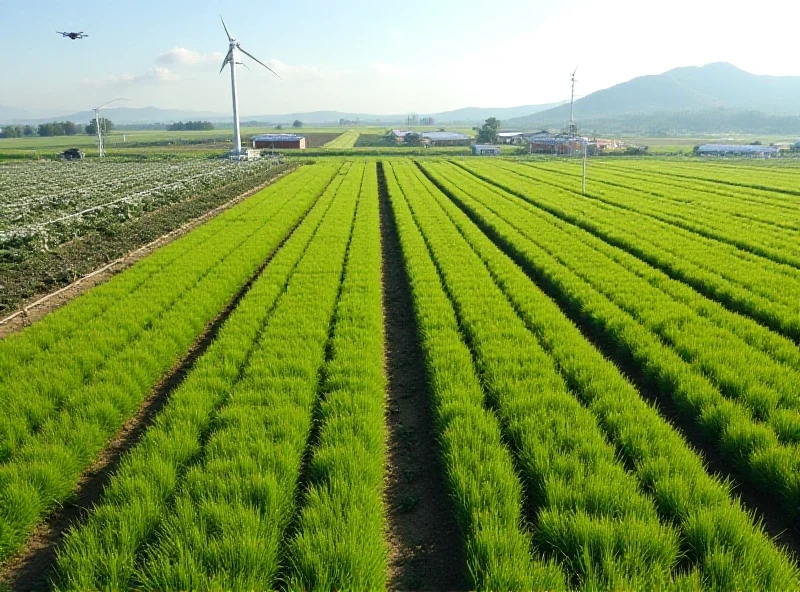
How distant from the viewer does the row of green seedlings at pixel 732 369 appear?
14.8 feet

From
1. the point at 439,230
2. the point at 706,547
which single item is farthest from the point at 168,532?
the point at 439,230

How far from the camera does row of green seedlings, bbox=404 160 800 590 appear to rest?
3338 mm

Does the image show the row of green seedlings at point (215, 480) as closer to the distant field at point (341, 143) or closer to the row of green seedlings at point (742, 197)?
the row of green seedlings at point (742, 197)

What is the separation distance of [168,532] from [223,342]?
4.17 meters

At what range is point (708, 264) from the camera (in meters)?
11.5

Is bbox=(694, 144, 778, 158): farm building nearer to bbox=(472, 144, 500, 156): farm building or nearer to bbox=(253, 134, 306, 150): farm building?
bbox=(472, 144, 500, 156): farm building

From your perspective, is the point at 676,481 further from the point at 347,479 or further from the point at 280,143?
the point at 280,143

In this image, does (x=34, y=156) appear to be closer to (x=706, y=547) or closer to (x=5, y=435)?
(x=5, y=435)

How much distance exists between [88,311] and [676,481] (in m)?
9.19

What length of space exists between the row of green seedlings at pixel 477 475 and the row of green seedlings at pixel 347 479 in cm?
63

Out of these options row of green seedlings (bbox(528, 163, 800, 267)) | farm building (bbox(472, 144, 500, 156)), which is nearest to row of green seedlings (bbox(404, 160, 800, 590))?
row of green seedlings (bbox(528, 163, 800, 267))

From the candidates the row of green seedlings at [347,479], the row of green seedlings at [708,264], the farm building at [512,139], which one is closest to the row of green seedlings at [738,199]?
the row of green seedlings at [708,264]

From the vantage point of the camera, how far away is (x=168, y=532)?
3746mm

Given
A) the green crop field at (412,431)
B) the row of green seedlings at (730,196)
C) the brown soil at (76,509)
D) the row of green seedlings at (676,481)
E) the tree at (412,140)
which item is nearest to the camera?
the row of green seedlings at (676,481)
